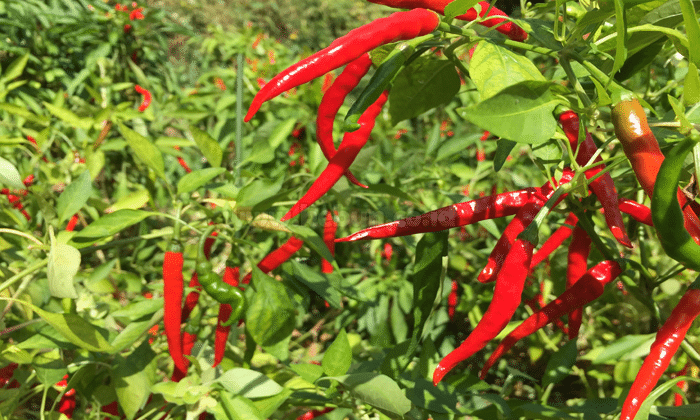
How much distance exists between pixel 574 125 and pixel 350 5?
670 cm

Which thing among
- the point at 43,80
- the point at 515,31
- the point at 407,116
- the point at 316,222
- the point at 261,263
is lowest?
the point at 316,222

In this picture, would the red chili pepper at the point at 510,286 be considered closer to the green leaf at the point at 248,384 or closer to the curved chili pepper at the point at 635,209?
the curved chili pepper at the point at 635,209

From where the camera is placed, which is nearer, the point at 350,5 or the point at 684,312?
the point at 684,312

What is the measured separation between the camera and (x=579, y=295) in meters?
0.70

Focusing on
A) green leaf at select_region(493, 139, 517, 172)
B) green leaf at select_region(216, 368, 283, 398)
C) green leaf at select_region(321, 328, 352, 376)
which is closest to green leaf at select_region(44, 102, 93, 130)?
green leaf at select_region(216, 368, 283, 398)

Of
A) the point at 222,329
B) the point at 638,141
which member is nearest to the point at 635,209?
the point at 638,141

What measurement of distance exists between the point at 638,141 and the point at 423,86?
0.37m

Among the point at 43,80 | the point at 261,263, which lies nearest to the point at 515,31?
the point at 261,263

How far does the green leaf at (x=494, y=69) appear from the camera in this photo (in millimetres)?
494

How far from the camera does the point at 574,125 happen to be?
0.64 m

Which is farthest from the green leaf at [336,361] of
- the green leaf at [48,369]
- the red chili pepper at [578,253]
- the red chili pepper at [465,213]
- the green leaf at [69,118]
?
the green leaf at [69,118]

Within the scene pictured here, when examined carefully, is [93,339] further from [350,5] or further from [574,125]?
[350,5]

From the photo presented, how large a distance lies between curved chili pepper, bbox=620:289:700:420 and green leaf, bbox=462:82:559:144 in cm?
29

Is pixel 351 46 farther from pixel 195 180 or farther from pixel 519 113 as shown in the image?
pixel 195 180
